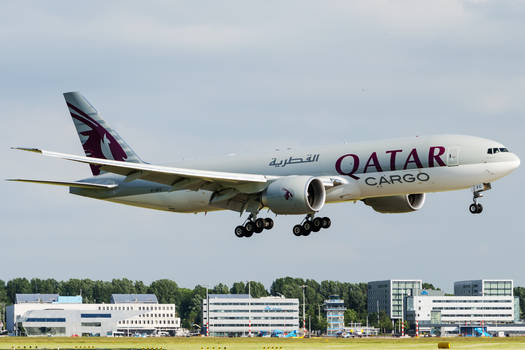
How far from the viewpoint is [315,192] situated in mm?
58812

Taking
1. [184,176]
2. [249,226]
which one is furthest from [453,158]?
[184,176]

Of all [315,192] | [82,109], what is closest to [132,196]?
[82,109]

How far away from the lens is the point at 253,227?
204 feet

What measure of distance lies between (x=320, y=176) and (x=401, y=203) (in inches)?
334

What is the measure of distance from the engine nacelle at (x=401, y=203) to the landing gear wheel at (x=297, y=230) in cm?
730

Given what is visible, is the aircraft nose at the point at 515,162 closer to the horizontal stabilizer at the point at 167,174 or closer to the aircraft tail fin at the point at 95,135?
the horizontal stabilizer at the point at 167,174

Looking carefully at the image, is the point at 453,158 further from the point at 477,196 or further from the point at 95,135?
the point at 95,135

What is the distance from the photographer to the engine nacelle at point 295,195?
188 feet

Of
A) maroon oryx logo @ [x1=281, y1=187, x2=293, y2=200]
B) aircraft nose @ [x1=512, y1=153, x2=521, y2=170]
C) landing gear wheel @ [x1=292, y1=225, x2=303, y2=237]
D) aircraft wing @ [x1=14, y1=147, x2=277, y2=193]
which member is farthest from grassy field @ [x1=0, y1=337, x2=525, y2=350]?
aircraft nose @ [x1=512, y1=153, x2=521, y2=170]

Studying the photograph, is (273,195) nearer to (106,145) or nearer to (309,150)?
(309,150)

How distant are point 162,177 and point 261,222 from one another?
296 inches

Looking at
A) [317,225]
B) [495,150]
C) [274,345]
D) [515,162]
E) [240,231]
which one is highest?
[495,150]

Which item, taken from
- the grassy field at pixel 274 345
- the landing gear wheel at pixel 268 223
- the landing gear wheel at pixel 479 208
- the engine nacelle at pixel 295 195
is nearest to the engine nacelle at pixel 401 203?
the landing gear wheel at pixel 479 208

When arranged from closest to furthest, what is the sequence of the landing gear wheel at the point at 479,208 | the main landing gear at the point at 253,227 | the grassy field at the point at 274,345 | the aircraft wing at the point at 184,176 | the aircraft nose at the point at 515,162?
the aircraft nose at the point at 515,162 < the landing gear wheel at the point at 479,208 < the aircraft wing at the point at 184,176 < the main landing gear at the point at 253,227 < the grassy field at the point at 274,345
